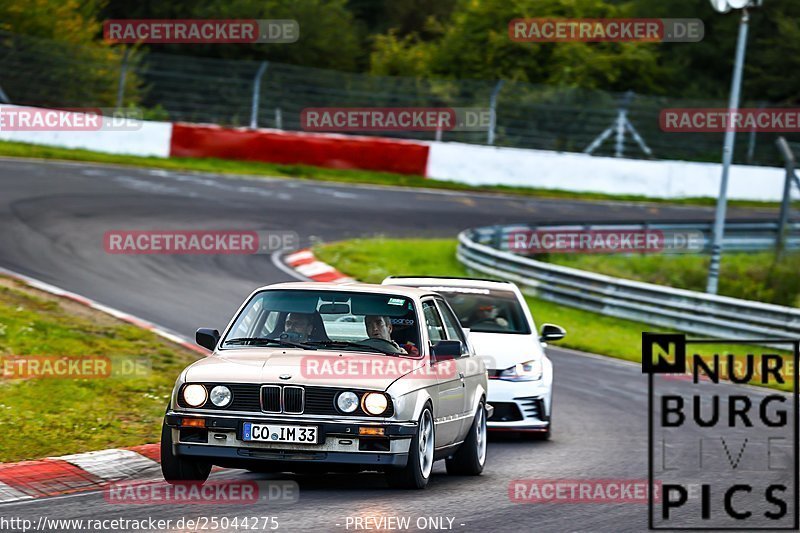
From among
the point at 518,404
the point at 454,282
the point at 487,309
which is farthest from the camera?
the point at 454,282

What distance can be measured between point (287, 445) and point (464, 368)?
2.13 metres

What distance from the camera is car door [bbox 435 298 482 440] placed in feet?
31.6

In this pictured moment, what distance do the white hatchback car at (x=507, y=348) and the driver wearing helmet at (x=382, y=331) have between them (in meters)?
2.66

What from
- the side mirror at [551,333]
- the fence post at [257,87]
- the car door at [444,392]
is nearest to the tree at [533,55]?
the fence post at [257,87]

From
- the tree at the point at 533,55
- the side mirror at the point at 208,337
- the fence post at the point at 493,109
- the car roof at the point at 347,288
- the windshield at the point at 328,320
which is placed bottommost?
the side mirror at the point at 208,337

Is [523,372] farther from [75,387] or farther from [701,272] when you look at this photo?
[701,272]

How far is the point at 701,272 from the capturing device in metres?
25.5

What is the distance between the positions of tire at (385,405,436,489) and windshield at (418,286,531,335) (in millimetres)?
4225

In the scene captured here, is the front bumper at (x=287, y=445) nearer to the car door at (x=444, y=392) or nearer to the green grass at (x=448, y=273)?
the car door at (x=444, y=392)

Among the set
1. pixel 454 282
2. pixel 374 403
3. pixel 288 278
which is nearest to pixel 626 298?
pixel 288 278

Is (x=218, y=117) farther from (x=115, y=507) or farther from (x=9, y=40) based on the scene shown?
(x=115, y=507)

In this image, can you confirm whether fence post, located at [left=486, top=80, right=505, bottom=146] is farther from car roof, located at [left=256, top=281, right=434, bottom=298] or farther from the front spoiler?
the front spoiler

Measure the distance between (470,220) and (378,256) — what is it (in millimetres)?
5422

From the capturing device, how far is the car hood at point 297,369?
8156mm
